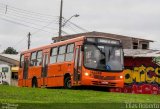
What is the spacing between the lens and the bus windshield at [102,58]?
2738cm

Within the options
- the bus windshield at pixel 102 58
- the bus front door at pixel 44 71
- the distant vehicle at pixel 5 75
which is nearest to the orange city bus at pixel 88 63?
the bus windshield at pixel 102 58

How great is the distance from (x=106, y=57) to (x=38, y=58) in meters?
8.25

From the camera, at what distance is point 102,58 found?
2745 cm

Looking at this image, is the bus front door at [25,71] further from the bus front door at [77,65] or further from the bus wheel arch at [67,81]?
the bus front door at [77,65]

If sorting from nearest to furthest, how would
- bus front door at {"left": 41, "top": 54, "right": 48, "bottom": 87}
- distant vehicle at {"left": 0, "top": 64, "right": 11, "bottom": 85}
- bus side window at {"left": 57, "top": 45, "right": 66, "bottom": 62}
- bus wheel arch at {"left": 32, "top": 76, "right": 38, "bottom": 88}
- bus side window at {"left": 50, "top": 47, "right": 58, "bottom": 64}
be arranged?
bus side window at {"left": 57, "top": 45, "right": 66, "bottom": 62}
bus side window at {"left": 50, "top": 47, "right": 58, "bottom": 64}
bus front door at {"left": 41, "top": 54, "right": 48, "bottom": 87}
bus wheel arch at {"left": 32, "top": 76, "right": 38, "bottom": 88}
distant vehicle at {"left": 0, "top": 64, "right": 11, "bottom": 85}

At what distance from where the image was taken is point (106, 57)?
90.6ft

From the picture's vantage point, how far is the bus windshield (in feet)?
89.8

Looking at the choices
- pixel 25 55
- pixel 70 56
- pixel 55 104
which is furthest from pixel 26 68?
pixel 55 104

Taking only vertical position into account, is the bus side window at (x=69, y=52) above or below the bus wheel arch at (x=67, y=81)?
above

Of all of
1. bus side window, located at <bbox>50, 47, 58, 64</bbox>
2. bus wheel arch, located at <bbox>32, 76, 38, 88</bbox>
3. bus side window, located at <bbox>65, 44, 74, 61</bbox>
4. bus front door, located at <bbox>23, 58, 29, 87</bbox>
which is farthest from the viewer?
bus front door, located at <bbox>23, 58, 29, 87</bbox>

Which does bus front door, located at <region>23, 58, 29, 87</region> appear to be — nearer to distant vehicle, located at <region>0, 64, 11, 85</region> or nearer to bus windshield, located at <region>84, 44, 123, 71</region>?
distant vehicle, located at <region>0, 64, 11, 85</region>

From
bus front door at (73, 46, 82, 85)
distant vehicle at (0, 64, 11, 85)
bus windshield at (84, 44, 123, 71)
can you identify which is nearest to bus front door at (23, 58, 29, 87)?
distant vehicle at (0, 64, 11, 85)

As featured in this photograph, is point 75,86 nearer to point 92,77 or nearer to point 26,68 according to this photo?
point 92,77

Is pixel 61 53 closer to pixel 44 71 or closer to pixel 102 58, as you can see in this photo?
pixel 44 71
